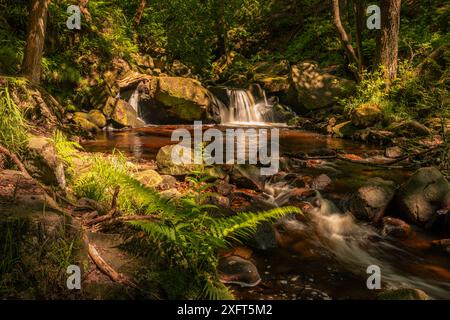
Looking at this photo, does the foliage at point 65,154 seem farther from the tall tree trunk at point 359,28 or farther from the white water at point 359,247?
the tall tree trunk at point 359,28

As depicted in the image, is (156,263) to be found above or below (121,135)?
below

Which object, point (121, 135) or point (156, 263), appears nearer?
point (156, 263)

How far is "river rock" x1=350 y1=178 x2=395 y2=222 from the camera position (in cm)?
539

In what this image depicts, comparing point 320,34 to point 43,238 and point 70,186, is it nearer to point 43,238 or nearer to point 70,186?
point 70,186

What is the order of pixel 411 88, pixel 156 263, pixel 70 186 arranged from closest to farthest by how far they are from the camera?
1. pixel 156 263
2. pixel 70 186
3. pixel 411 88

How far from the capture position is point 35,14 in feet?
27.2

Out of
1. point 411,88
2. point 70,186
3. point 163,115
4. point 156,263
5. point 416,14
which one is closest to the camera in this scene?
point 156,263

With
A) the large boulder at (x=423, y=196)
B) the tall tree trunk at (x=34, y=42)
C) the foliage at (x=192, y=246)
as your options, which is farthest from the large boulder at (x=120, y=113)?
the foliage at (x=192, y=246)

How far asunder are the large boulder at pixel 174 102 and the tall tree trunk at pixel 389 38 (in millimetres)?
7040

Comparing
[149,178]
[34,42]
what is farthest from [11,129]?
[34,42]

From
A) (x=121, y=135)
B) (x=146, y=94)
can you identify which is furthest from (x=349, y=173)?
(x=146, y=94)

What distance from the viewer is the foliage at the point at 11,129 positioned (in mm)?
4133

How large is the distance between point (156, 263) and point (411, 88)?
11.3 metres
